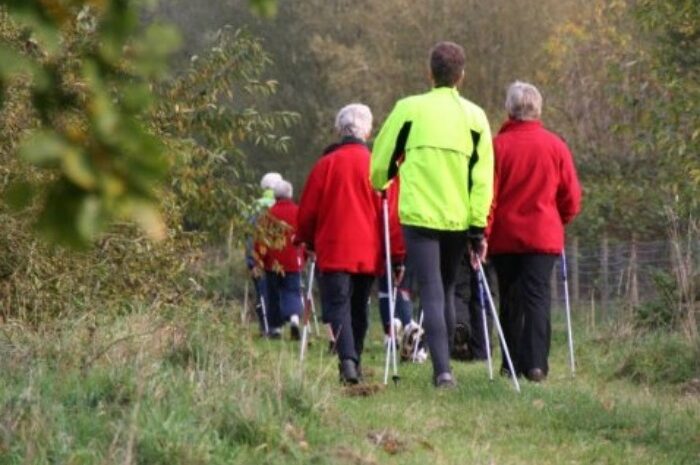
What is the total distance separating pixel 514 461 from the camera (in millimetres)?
7734

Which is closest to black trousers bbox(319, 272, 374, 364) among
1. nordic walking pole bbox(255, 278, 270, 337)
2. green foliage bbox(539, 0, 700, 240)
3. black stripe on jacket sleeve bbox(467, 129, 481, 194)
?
black stripe on jacket sleeve bbox(467, 129, 481, 194)

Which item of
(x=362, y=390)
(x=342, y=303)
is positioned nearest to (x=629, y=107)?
(x=342, y=303)

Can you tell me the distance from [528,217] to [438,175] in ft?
4.20

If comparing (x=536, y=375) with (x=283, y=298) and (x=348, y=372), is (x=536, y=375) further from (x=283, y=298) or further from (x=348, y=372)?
(x=283, y=298)

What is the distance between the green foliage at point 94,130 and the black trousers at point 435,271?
7235mm

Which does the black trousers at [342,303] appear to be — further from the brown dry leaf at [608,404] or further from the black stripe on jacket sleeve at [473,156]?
the brown dry leaf at [608,404]

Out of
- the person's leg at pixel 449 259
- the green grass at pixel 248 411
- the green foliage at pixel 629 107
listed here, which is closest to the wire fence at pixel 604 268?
the green foliage at pixel 629 107

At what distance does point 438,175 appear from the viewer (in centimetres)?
1020

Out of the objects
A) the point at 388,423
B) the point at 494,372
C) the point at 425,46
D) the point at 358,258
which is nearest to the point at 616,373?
the point at 494,372

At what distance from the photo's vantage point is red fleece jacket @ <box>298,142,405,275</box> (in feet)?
36.7

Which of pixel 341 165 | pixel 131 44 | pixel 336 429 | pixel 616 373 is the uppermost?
pixel 131 44

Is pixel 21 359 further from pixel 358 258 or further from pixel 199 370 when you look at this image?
pixel 358 258

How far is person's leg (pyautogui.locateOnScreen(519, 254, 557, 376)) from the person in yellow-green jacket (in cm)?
100

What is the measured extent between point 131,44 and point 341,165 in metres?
8.20
